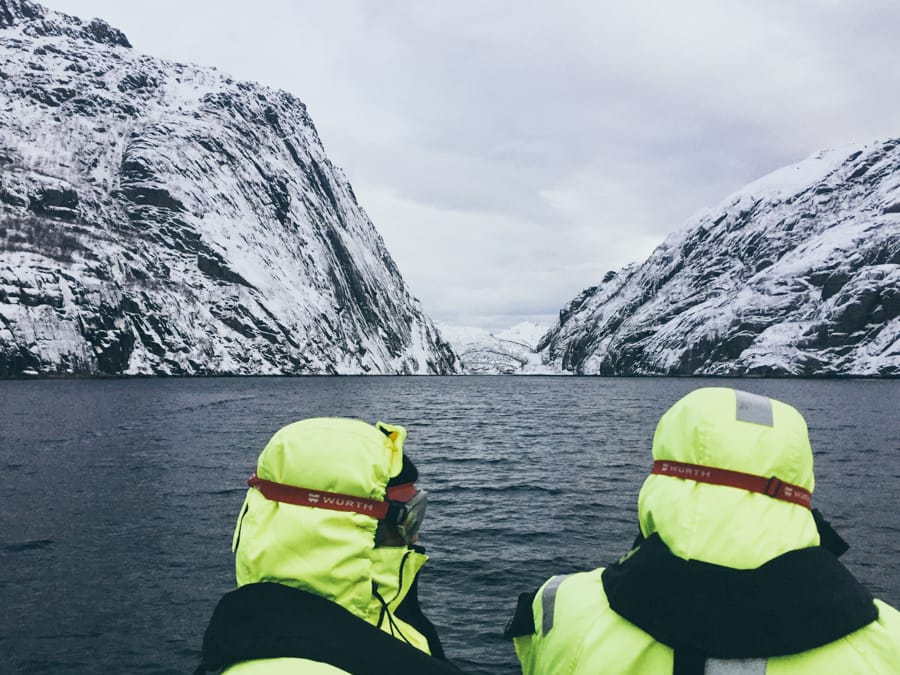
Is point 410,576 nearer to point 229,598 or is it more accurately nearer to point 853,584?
point 229,598

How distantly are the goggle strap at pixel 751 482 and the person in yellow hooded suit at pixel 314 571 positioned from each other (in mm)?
1486

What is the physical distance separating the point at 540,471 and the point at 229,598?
1237 inches

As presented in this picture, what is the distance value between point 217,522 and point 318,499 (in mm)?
21008

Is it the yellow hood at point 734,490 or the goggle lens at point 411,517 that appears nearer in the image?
the yellow hood at point 734,490

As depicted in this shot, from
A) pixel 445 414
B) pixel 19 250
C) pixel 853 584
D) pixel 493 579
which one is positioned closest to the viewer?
pixel 853 584

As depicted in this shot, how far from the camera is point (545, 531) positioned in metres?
21.4

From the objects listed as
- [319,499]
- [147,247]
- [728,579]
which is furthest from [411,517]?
[147,247]

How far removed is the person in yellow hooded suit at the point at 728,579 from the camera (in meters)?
2.54

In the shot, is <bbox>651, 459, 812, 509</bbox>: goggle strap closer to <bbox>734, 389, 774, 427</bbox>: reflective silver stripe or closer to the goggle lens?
<bbox>734, 389, 774, 427</bbox>: reflective silver stripe

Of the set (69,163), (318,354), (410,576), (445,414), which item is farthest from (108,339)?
(410,576)

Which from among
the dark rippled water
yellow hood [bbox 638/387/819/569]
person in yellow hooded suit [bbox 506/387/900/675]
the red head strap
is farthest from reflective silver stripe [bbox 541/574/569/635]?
the dark rippled water

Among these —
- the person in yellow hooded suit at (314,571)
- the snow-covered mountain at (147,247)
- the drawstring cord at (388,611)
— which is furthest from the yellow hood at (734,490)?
the snow-covered mountain at (147,247)

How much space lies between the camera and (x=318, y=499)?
9.84 feet

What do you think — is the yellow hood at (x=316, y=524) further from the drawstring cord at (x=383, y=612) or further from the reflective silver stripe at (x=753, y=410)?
the reflective silver stripe at (x=753, y=410)
